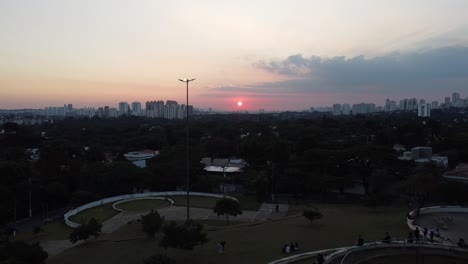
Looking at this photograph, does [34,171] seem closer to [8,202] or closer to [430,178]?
[8,202]

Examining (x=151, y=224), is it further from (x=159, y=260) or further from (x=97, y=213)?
(x=97, y=213)

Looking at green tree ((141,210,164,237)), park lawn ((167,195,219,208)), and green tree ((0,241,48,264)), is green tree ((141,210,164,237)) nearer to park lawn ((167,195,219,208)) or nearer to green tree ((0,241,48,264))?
green tree ((0,241,48,264))

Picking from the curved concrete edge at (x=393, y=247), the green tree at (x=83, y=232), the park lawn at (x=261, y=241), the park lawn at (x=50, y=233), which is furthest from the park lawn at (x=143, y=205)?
the curved concrete edge at (x=393, y=247)

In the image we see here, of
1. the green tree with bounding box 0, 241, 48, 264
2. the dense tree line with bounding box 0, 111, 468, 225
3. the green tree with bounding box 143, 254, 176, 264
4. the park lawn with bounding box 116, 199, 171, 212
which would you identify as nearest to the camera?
the green tree with bounding box 143, 254, 176, 264

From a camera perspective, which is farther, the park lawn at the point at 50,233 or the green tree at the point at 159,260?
the park lawn at the point at 50,233

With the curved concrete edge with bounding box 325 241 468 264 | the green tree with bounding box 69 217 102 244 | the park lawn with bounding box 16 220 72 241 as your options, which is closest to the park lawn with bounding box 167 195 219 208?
the park lawn with bounding box 16 220 72 241

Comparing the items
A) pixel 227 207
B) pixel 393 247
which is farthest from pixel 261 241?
pixel 227 207

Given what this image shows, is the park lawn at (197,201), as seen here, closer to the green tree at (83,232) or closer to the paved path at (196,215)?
the paved path at (196,215)

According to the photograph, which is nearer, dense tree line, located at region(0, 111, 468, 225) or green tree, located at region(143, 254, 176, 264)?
green tree, located at region(143, 254, 176, 264)
